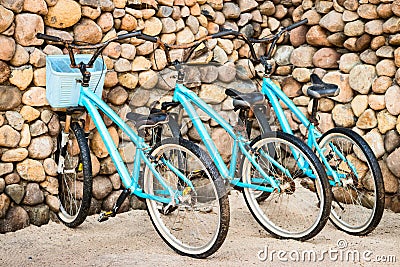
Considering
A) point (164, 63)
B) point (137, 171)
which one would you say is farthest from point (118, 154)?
point (164, 63)

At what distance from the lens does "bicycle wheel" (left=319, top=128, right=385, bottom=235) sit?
12.3 ft

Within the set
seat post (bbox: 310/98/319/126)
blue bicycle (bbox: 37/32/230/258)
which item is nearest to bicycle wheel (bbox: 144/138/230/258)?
blue bicycle (bbox: 37/32/230/258)

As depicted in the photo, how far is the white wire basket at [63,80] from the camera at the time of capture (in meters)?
3.73

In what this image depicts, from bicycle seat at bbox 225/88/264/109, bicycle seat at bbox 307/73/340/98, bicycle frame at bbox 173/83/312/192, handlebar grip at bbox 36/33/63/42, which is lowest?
bicycle frame at bbox 173/83/312/192

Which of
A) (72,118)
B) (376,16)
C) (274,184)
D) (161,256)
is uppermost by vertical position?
(376,16)

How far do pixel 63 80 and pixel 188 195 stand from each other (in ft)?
3.19

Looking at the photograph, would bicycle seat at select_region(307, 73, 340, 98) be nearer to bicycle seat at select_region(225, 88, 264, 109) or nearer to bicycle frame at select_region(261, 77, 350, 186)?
bicycle frame at select_region(261, 77, 350, 186)

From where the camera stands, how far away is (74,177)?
4082 mm

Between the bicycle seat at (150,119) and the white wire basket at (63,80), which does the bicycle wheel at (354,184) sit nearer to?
the bicycle seat at (150,119)

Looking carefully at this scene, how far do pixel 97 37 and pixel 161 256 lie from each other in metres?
1.36

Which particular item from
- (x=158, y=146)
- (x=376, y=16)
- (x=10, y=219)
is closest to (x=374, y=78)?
(x=376, y=16)

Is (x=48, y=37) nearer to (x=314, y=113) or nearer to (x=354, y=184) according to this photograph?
(x=314, y=113)

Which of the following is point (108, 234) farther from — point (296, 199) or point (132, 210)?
point (296, 199)

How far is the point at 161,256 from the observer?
3545mm
